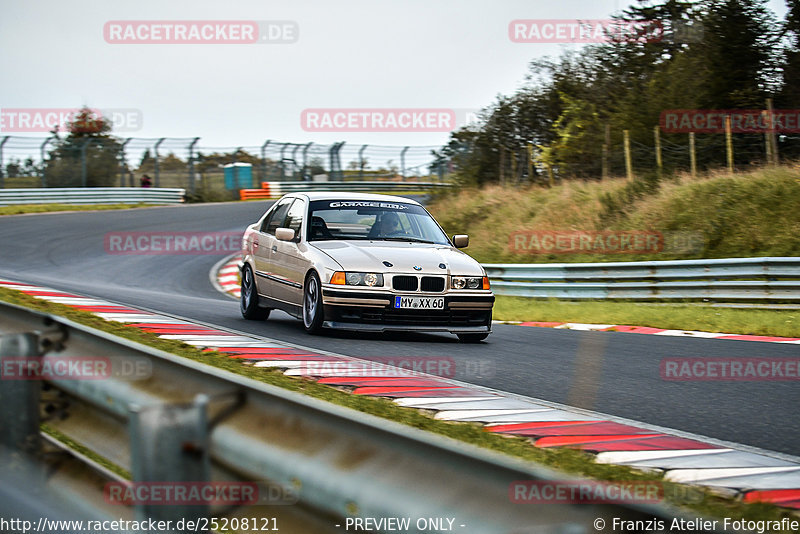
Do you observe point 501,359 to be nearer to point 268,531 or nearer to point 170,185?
point 268,531

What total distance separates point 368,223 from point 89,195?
29.9m

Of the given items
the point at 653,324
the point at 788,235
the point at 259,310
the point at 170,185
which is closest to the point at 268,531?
the point at 259,310

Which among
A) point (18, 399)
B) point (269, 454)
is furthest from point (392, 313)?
point (269, 454)

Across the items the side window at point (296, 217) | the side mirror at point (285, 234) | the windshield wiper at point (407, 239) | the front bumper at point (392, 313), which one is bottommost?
the front bumper at point (392, 313)

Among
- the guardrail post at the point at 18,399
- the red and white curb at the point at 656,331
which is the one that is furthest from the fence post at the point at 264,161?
the guardrail post at the point at 18,399

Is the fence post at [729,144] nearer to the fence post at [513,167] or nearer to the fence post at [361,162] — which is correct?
the fence post at [513,167]

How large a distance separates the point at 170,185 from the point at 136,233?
15227mm

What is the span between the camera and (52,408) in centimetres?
369

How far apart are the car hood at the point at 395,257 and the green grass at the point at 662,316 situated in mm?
3778

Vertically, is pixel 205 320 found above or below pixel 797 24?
below

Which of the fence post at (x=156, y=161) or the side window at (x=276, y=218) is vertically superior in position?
the fence post at (x=156, y=161)

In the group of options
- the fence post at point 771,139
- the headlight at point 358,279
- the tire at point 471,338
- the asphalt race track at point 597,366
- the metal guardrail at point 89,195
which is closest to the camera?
the asphalt race track at point 597,366

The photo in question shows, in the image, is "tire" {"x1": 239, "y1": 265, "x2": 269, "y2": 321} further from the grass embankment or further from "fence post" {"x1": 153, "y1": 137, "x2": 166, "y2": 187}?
"fence post" {"x1": 153, "y1": 137, "x2": 166, "y2": 187}

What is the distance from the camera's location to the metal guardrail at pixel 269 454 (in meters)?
1.91
